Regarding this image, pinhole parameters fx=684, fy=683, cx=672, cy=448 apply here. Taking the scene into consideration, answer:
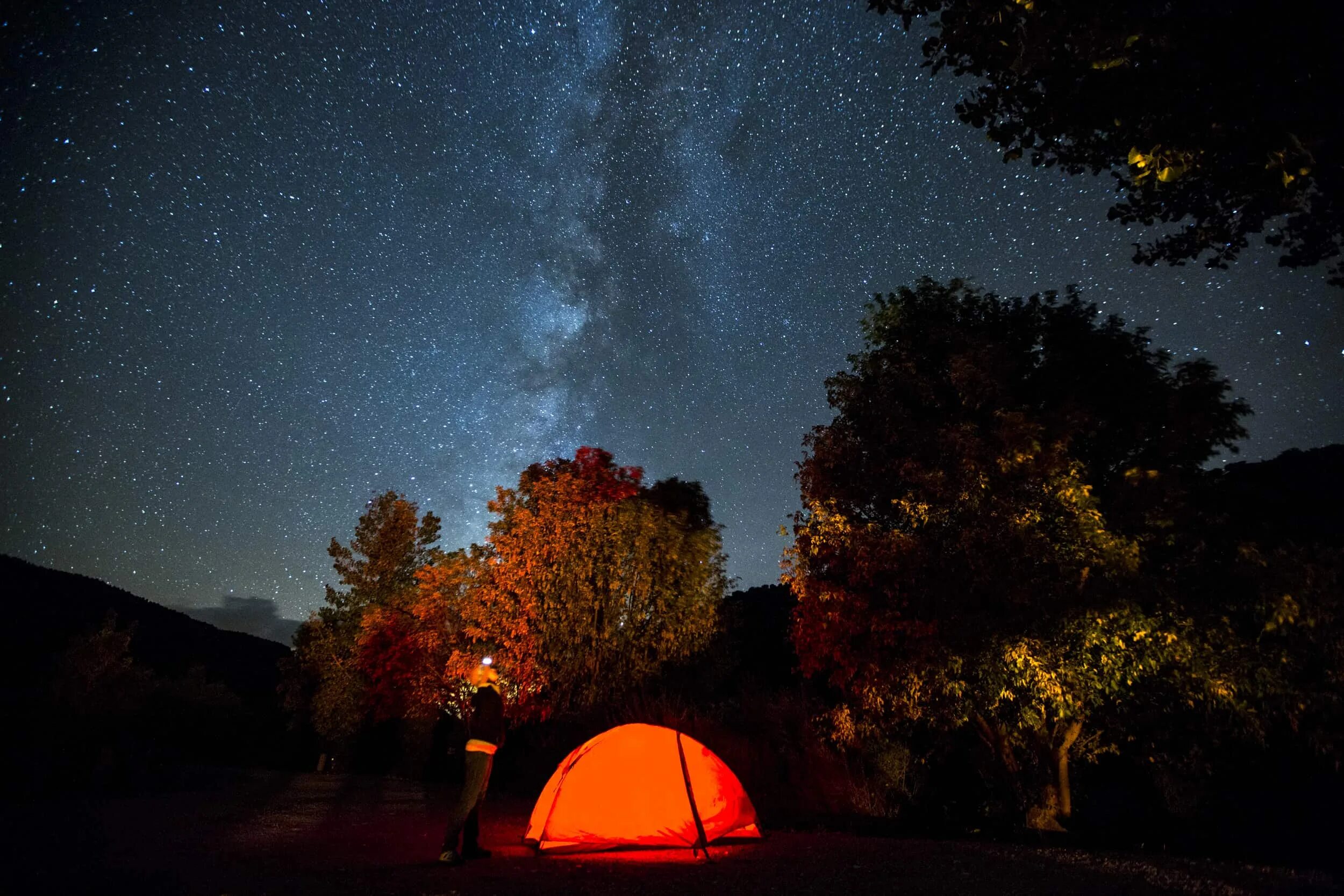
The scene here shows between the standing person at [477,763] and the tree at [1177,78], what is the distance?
874 cm

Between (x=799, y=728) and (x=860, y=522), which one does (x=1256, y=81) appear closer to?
(x=860, y=522)

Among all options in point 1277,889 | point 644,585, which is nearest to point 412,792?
point 644,585

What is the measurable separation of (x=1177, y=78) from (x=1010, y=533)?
7100mm

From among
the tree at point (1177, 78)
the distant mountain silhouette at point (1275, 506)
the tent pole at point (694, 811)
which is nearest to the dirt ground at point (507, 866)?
the tent pole at point (694, 811)

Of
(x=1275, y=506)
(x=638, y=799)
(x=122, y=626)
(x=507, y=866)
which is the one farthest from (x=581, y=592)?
(x=122, y=626)

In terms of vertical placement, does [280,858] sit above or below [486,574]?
below

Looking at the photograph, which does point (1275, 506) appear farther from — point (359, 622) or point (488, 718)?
point (359, 622)

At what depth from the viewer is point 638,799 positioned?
9.38 meters

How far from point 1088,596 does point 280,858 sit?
1207 centimetres

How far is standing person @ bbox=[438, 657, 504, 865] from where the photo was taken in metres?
7.95

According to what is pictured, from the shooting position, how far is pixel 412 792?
18391mm

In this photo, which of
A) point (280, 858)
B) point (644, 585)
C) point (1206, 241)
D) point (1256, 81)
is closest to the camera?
point (1256, 81)

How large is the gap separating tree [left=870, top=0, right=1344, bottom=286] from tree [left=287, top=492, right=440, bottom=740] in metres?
30.1

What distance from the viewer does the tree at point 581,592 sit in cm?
1986
